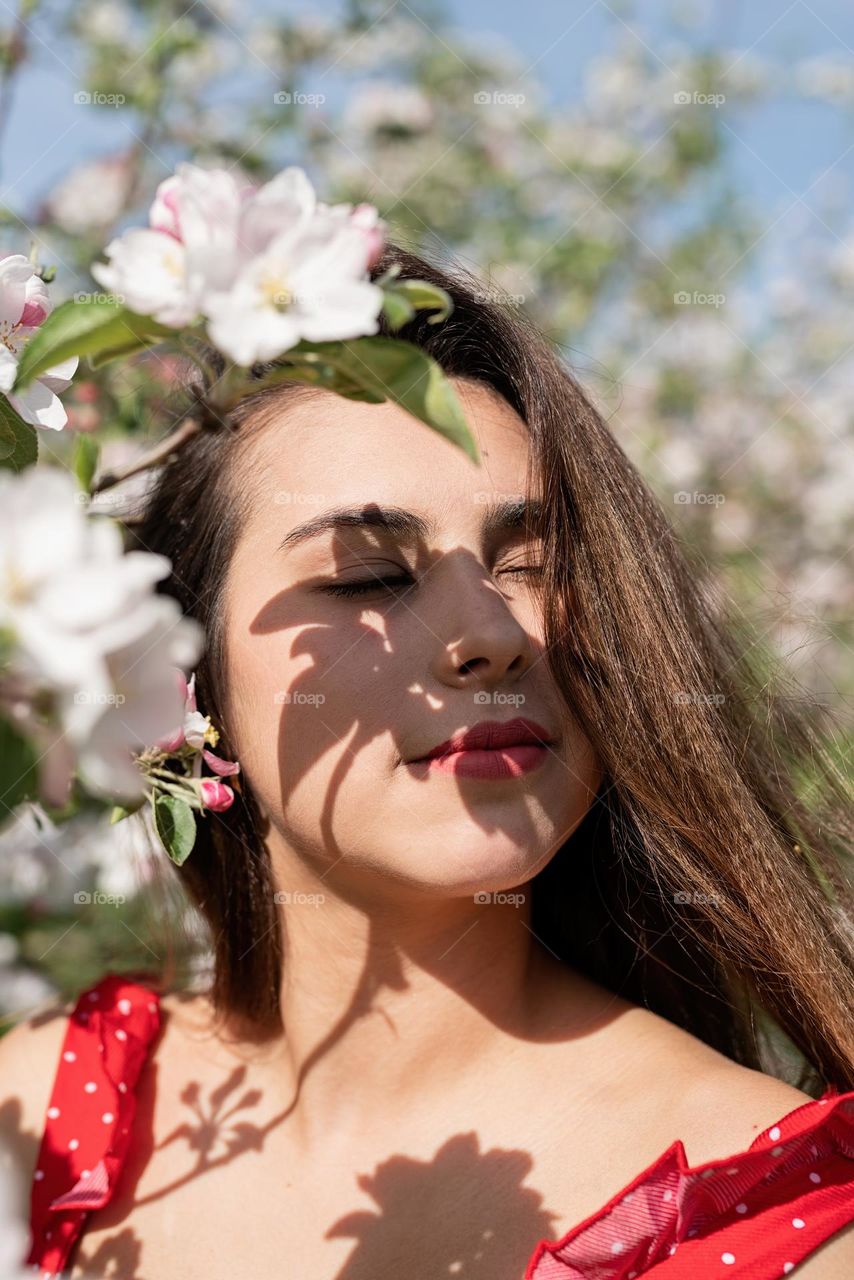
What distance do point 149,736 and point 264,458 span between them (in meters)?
0.80

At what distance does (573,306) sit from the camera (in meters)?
3.73

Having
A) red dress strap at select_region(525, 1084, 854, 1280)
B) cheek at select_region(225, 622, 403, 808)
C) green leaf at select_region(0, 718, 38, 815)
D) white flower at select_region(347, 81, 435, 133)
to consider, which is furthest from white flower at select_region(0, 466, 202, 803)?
white flower at select_region(347, 81, 435, 133)

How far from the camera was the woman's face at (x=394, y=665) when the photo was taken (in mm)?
1090

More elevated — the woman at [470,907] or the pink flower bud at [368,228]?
the pink flower bud at [368,228]

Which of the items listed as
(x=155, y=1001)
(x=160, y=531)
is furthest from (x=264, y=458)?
(x=155, y=1001)

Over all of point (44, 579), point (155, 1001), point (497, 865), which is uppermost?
point (44, 579)

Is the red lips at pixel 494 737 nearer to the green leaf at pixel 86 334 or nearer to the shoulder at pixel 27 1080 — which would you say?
the green leaf at pixel 86 334

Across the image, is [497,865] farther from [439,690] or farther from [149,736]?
[149,736]

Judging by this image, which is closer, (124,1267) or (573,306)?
(124,1267)

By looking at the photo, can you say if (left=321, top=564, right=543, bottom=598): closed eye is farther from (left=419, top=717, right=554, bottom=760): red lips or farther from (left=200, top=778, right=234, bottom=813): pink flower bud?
(left=200, top=778, right=234, bottom=813): pink flower bud

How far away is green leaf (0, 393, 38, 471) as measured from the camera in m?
0.80

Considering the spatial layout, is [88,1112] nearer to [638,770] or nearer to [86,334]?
[638,770]

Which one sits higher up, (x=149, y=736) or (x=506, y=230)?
(x=149, y=736)

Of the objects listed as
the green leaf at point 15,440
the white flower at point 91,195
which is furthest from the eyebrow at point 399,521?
the white flower at point 91,195
